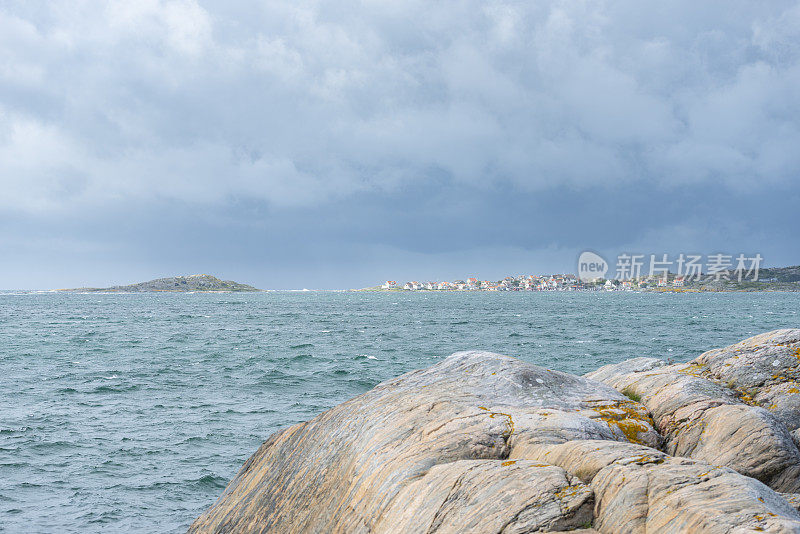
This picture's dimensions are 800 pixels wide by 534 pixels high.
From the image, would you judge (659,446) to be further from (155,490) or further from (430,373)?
(155,490)

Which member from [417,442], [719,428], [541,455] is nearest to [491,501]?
[541,455]

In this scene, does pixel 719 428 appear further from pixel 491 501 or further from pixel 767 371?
pixel 491 501

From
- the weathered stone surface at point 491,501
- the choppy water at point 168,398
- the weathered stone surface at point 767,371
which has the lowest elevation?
the choppy water at point 168,398

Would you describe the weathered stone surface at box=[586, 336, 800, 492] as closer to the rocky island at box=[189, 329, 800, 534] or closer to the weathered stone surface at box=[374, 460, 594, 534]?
the rocky island at box=[189, 329, 800, 534]

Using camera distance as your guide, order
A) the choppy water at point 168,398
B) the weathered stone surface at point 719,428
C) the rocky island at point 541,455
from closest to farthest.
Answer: the rocky island at point 541,455 → the weathered stone surface at point 719,428 → the choppy water at point 168,398

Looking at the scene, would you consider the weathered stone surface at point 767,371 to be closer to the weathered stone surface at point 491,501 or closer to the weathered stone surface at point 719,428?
the weathered stone surface at point 719,428

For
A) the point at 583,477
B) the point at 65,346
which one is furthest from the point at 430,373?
the point at 65,346

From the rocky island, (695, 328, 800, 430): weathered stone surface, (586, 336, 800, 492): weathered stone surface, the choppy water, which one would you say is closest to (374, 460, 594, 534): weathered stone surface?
the rocky island

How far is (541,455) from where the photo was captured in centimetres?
782

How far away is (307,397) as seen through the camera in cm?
3284

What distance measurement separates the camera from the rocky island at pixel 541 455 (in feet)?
21.0

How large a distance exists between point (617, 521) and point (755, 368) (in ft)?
30.0

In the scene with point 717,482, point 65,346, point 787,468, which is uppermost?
point 717,482

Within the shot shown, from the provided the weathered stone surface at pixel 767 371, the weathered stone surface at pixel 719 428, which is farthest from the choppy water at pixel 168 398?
the weathered stone surface at pixel 767 371
